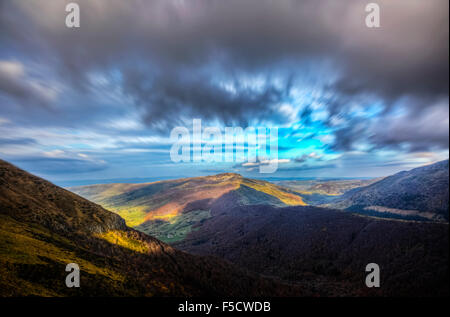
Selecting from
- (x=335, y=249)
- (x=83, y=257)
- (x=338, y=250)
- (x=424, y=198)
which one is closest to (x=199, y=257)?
(x=83, y=257)

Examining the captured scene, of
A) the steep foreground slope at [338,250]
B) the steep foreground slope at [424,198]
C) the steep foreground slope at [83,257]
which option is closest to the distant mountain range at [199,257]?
the steep foreground slope at [83,257]

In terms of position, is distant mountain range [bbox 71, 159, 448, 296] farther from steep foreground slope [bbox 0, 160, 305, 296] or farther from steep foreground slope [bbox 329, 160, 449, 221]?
steep foreground slope [bbox 0, 160, 305, 296]

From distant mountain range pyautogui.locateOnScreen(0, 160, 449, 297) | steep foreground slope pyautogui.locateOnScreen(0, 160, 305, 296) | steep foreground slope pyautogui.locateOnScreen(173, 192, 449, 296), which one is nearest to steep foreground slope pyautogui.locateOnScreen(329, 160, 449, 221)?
distant mountain range pyautogui.locateOnScreen(0, 160, 449, 297)

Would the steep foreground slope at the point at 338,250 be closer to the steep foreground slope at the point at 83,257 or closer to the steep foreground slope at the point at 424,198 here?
the steep foreground slope at the point at 424,198

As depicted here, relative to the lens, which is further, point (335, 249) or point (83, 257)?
point (335, 249)

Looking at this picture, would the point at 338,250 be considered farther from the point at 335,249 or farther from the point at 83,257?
the point at 83,257

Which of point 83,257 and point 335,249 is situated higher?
point 83,257

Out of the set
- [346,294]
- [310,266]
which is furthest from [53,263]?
[310,266]
